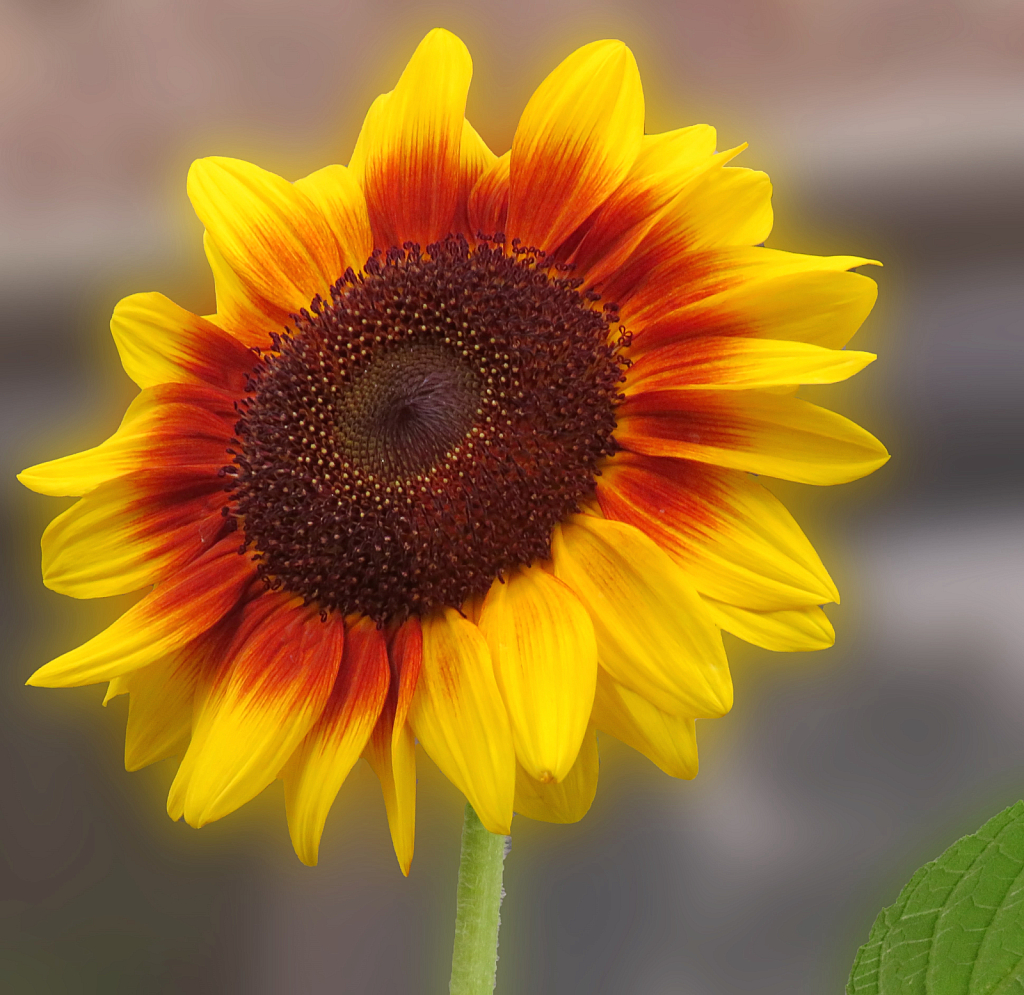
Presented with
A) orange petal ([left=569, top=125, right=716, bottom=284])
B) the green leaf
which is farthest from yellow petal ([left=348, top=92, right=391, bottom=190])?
the green leaf

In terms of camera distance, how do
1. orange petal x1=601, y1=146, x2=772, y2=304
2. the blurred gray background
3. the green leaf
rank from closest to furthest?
the green leaf
orange petal x1=601, y1=146, x2=772, y2=304
the blurred gray background

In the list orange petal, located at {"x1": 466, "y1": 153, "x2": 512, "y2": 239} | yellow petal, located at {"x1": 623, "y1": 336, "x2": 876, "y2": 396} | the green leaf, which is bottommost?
the green leaf

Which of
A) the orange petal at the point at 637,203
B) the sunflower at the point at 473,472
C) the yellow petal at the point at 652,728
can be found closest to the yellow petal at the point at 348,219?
the sunflower at the point at 473,472

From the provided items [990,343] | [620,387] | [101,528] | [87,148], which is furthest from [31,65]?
[990,343]

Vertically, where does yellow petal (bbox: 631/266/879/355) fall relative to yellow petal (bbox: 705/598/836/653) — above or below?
above

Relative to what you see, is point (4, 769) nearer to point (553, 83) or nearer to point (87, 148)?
point (87, 148)

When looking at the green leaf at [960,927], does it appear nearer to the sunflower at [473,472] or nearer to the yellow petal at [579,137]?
the sunflower at [473,472]

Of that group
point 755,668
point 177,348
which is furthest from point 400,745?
point 755,668

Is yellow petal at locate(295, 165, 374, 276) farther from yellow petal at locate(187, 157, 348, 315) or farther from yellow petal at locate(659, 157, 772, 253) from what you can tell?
yellow petal at locate(659, 157, 772, 253)
